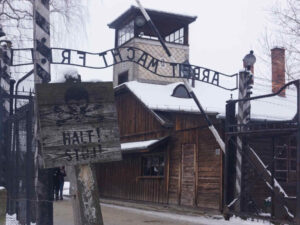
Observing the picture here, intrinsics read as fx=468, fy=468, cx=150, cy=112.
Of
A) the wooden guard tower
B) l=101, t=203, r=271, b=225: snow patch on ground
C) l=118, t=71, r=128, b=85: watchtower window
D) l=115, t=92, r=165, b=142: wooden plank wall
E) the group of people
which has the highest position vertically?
the wooden guard tower

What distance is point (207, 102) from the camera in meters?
18.8

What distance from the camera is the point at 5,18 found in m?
16.3

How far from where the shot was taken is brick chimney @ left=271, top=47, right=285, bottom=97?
2367 cm

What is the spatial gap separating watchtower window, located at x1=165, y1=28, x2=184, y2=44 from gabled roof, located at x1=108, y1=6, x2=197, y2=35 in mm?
283

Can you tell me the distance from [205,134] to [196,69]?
14.3 ft

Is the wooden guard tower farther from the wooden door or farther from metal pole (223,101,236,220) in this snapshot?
metal pole (223,101,236,220)

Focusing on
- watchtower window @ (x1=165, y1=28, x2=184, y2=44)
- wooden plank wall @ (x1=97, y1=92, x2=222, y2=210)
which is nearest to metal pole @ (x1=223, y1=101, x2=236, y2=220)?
wooden plank wall @ (x1=97, y1=92, x2=222, y2=210)

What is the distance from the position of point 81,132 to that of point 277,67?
2130 centimetres

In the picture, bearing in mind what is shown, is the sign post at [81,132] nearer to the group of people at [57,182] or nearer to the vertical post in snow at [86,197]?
the vertical post in snow at [86,197]

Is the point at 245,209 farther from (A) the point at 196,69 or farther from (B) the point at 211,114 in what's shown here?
(B) the point at 211,114

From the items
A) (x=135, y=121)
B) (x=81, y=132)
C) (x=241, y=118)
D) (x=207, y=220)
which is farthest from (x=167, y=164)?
(x=81, y=132)

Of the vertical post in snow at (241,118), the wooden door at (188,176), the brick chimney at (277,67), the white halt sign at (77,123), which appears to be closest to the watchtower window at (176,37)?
the brick chimney at (277,67)

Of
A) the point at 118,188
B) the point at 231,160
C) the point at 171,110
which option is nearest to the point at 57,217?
the point at 231,160

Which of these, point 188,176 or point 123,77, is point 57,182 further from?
point 123,77
